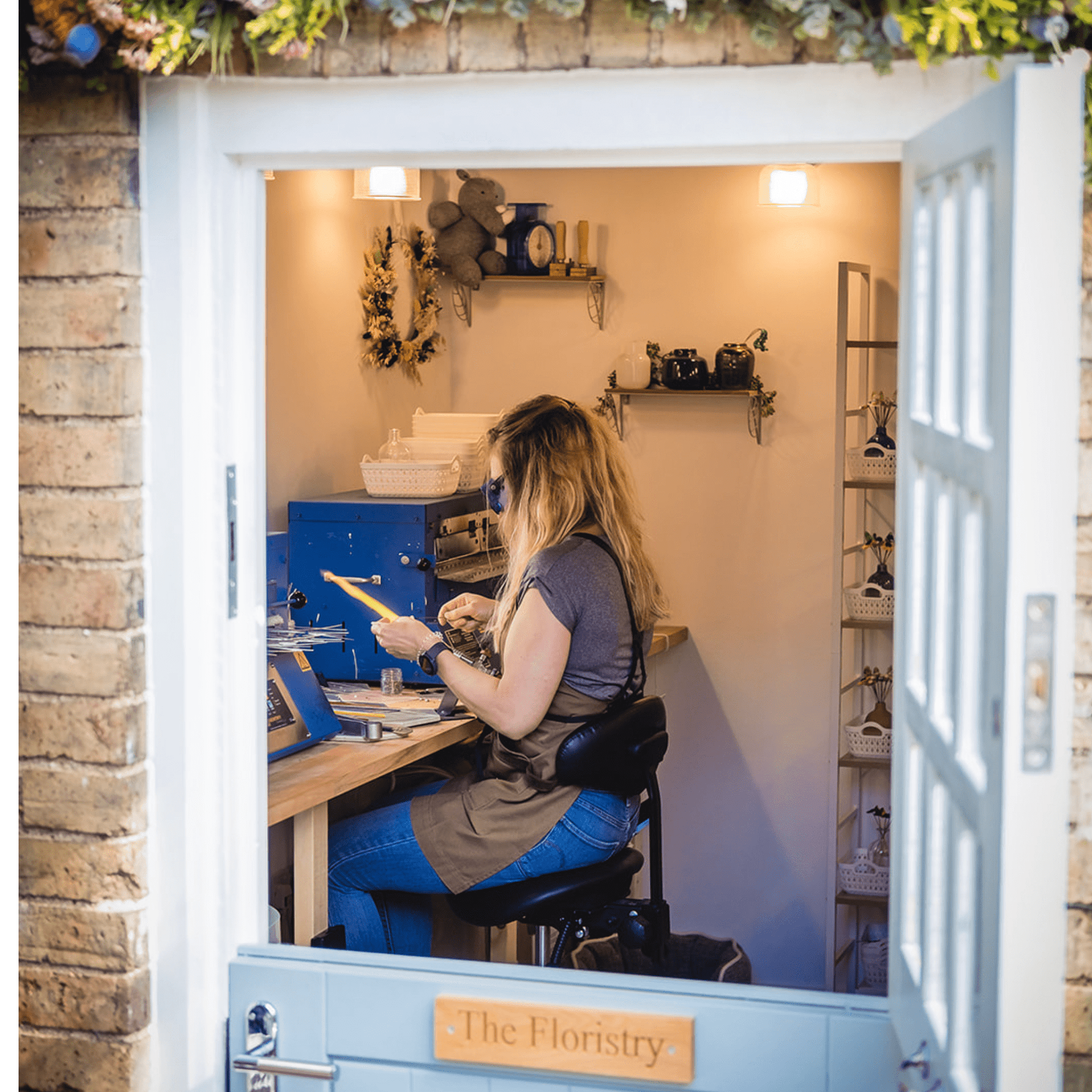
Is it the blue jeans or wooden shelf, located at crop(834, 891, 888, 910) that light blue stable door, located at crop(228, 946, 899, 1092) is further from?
wooden shelf, located at crop(834, 891, 888, 910)

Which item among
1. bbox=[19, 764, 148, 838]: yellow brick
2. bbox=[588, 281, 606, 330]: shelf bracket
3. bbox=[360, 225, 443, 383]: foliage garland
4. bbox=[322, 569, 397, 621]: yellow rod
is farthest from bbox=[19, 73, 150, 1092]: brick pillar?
bbox=[588, 281, 606, 330]: shelf bracket

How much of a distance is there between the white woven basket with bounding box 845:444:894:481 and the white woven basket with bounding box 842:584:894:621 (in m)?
0.34

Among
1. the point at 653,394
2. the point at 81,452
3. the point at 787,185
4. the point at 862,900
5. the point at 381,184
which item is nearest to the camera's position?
the point at 81,452

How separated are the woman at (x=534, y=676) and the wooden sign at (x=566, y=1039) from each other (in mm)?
707

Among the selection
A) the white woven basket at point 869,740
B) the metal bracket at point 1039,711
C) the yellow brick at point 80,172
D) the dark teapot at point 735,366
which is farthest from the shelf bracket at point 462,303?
the metal bracket at point 1039,711

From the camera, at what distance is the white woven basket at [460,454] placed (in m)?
3.99

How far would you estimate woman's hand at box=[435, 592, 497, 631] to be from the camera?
3439 millimetres

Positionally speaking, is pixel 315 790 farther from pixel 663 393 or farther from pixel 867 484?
pixel 663 393

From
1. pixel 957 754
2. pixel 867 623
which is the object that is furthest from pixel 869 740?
pixel 957 754

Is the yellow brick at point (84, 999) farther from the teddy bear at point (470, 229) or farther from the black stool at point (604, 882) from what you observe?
the teddy bear at point (470, 229)

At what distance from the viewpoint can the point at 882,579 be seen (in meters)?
4.24

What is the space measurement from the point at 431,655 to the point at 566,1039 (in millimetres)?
1005

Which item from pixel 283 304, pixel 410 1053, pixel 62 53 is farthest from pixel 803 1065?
pixel 283 304

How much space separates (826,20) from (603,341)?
3135 mm
